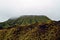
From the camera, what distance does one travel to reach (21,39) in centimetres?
19875

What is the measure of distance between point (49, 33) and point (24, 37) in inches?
1035

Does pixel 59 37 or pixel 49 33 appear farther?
pixel 49 33

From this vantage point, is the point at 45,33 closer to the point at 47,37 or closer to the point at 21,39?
the point at 47,37

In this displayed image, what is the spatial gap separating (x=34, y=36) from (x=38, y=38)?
6667 mm

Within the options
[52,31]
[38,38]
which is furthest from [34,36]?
[52,31]

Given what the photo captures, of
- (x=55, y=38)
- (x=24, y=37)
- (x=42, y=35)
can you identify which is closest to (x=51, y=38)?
(x=55, y=38)

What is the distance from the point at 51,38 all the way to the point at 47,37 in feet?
19.7

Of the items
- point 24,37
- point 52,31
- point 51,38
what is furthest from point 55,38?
point 24,37

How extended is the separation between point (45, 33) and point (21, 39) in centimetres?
2537

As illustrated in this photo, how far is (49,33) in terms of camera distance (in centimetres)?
19388

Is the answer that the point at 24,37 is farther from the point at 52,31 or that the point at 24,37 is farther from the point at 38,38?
the point at 52,31

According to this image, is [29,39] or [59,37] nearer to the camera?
[59,37]

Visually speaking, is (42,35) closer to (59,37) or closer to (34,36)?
(34,36)

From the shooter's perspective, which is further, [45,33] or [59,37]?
[45,33]
